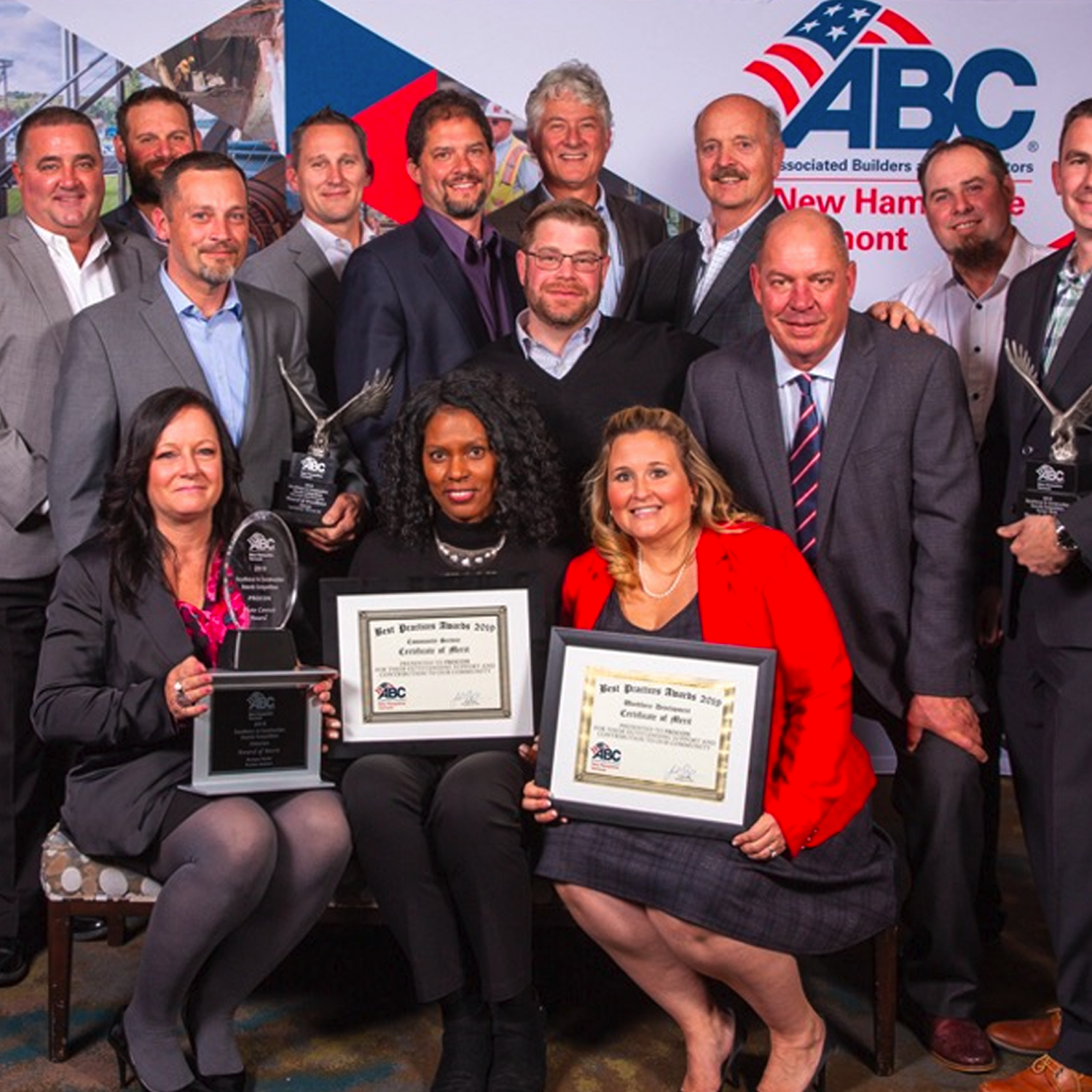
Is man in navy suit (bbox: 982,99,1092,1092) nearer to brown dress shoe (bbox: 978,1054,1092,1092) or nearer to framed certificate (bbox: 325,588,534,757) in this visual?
brown dress shoe (bbox: 978,1054,1092,1092)

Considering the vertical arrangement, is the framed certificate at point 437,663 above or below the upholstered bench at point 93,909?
above

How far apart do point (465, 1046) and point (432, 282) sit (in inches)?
79.5

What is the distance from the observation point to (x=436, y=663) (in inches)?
137

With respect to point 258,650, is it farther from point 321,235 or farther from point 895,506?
point 321,235

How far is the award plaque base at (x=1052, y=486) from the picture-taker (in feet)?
10.7

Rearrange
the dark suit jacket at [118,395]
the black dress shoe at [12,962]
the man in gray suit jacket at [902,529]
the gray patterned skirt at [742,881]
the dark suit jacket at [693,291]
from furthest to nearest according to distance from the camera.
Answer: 1. the dark suit jacket at [693,291]
2. the black dress shoe at [12,962]
3. the dark suit jacket at [118,395]
4. the man in gray suit jacket at [902,529]
5. the gray patterned skirt at [742,881]

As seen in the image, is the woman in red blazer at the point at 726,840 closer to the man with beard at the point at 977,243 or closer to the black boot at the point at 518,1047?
the black boot at the point at 518,1047

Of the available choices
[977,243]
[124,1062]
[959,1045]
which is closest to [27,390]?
[124,1062]

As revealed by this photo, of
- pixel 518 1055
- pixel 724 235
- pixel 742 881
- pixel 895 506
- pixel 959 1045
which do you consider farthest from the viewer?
pixel 724 235

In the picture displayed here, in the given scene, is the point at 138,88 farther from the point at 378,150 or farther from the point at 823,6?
the point at 823,6

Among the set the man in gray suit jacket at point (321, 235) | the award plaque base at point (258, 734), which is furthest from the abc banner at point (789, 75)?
the award plaque base at point (258, 734)

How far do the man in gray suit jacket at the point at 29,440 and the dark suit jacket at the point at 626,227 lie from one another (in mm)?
1390

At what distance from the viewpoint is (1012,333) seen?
3.65 meters

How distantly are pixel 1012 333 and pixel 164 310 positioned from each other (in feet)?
6.70
